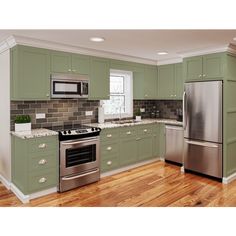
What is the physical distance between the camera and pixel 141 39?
356cm

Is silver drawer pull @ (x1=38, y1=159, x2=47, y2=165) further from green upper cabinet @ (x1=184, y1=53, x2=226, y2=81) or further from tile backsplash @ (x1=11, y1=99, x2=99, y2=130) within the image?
green upper cabinet @ (x1=184, y1=53, x2=226, y2=81)

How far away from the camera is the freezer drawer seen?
4.04m

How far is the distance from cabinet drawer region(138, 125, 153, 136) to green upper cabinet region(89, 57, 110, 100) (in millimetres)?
958

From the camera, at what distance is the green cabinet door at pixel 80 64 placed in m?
4.03

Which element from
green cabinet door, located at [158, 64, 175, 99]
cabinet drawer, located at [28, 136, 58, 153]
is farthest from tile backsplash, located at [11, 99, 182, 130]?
green cabinet door, located at [158, 64, 175, 99]

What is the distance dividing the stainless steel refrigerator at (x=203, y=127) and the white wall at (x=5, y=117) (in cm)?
298

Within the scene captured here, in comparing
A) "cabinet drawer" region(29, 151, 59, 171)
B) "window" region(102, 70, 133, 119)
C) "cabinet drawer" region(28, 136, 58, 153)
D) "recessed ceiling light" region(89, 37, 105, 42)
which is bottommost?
"cabinet drawer" region(29, 151, 59, 171)

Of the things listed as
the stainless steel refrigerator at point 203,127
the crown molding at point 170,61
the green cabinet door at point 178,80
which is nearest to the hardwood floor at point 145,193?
the stainless steel refrigerator at point 203,127

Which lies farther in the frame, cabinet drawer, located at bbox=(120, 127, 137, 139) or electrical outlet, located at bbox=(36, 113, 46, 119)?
cabinet drawer, located at bbox=(120, 127, 137, 139)

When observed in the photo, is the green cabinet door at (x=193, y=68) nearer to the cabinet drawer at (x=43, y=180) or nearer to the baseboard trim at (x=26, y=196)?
the cabinet drawer at (x=43, y=180)

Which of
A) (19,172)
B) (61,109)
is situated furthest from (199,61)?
(19,172)

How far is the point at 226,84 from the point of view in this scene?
12.8 ft

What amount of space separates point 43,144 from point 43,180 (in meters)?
0.51

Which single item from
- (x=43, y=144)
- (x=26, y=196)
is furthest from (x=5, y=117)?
(x=26, y=196)
